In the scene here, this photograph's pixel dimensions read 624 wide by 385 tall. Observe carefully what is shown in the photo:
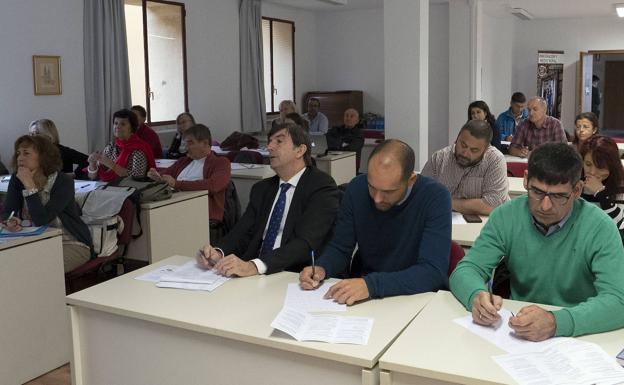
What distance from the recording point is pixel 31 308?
370cm

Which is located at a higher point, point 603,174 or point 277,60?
point 277,60

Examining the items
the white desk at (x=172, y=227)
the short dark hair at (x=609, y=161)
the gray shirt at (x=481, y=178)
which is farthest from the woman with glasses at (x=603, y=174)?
the white desk at (x=172, y=227)

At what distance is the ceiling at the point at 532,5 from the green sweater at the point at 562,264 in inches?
357

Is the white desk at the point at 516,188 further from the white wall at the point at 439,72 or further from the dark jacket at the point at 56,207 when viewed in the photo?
the white wall at the point at 439,72

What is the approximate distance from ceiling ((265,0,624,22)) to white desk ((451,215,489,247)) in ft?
25.9

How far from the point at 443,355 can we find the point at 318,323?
1.50 feet

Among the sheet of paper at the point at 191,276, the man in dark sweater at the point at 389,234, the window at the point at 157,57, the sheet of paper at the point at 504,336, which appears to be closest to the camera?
the sheet of paper at the point at 504,336

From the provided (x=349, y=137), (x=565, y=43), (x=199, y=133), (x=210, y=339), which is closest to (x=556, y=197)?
(x=210, y=339)

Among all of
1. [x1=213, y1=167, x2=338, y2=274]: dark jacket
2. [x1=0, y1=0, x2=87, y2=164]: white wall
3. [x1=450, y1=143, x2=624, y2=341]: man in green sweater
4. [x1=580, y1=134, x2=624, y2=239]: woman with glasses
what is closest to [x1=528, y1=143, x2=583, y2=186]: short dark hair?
[x1=450, y1=143, x2=624, y2=341]: man in green sweater

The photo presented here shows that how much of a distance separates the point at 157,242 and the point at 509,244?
3070 millimetres

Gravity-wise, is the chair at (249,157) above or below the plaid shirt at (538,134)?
below

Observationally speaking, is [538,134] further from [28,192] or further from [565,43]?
[565,43]

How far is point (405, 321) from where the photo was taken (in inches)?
86.7

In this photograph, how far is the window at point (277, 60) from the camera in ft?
37.5
